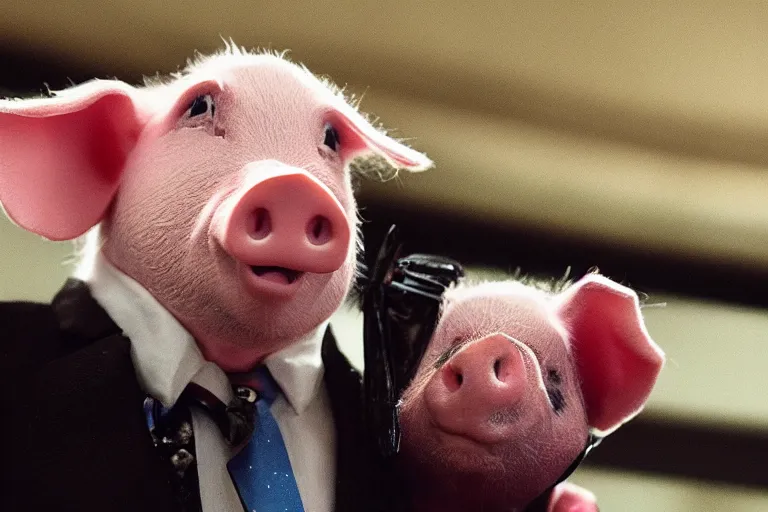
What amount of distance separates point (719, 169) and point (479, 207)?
313 mm

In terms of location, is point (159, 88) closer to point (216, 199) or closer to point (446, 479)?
point (216, 199)

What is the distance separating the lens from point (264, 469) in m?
0.42

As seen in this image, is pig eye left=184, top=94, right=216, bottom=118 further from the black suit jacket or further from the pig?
the black suit jacket

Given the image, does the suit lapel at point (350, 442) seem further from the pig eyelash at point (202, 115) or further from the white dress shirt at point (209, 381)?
the pig eyelash at point (202, 115)

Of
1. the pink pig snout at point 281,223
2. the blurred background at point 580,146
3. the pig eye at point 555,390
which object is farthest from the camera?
the blurred background at point 580,146

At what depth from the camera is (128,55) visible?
92 centimetres

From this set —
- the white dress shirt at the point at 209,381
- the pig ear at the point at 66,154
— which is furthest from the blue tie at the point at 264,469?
the pig ear at the point at 66,154

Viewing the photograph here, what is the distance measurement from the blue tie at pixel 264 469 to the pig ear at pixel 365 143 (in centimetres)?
14

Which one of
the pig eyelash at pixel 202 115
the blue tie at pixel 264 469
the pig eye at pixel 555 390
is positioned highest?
the pig eyelash at pixel 202 115

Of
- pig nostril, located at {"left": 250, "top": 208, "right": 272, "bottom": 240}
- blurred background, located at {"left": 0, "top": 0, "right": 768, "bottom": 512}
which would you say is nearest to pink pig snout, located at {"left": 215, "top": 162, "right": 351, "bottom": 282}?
pig nostril, located at {"left": 250, "top": 208, "right": 272, "bottom": 240}

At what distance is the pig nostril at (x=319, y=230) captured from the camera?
0.38m

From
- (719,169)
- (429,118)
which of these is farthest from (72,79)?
(719,169)

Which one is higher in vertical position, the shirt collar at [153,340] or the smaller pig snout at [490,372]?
the smaller pig snout at [490,372]

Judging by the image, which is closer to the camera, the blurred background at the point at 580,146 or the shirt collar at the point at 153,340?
the shirt collar at the point at 153,340
